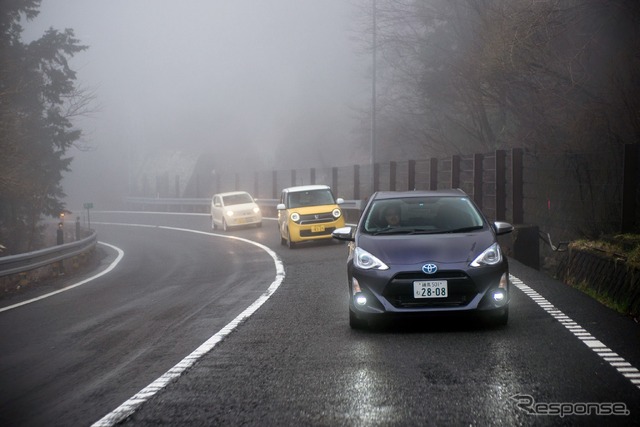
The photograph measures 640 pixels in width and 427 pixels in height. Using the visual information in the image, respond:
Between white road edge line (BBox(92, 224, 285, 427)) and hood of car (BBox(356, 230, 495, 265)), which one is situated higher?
hood of car (BBox(356, 230, 495, 265))

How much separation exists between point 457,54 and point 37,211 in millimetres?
19255

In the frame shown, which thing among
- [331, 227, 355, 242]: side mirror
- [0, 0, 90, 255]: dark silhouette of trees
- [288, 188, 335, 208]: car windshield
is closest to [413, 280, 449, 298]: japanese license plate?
[331, 227, 355, 242]: side mirror

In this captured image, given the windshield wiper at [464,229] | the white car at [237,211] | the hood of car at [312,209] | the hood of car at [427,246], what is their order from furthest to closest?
the white car at [237,211]
the hood of car at [312,209]
the windshield wiper at [464,229]
the hood of car at [427,246]

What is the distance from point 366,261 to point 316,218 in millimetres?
14344

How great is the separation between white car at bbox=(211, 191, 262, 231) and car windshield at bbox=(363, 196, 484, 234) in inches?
944

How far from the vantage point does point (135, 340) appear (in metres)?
9.34

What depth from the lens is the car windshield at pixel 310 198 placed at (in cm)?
2430

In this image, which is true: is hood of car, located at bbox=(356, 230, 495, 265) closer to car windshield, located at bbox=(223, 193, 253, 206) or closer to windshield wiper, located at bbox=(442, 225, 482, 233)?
windshield wiper, located at bbox=(442, 225, 482, 233)

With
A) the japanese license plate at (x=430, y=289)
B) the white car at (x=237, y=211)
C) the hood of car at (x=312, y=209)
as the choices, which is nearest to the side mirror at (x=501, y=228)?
the japanese license plate at (x=430, y=289)

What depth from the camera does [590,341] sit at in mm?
8039

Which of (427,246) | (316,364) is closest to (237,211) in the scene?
(427,246)

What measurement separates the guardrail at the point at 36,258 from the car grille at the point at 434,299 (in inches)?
378

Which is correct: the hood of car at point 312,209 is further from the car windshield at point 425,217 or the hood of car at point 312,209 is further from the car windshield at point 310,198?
the car windshield at point 425,217

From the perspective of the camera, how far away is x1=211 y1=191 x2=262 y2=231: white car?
1353 inches
